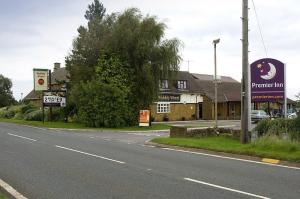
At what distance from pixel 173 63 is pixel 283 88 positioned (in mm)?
25086

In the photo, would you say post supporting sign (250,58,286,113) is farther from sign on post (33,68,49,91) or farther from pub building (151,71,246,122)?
pub building (151,71,246,122)

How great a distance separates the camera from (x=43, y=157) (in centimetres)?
1706

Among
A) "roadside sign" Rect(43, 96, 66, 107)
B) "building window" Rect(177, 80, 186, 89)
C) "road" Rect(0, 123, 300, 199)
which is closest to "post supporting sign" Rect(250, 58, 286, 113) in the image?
"road" Rect(0, 123, 300, 199)

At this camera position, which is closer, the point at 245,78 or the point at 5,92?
the point at 245,78

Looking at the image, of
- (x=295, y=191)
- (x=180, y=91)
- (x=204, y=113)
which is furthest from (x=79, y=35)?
(x=295, y=191)

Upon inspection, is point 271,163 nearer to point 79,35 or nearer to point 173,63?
point 173,63

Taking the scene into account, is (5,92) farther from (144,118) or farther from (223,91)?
(144,118)

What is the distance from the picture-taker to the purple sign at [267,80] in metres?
23.0

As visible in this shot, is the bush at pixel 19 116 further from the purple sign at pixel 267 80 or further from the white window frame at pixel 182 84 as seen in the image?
the purple sign at pixel 267 80

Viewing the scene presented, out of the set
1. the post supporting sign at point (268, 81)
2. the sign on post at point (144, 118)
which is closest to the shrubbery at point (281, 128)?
the post supporting sign at point (268, 81)

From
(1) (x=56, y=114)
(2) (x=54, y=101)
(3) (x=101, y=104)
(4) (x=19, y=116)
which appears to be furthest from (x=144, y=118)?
(4) (x=19, y=116)

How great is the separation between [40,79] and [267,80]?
1212 inches

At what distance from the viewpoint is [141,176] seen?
41.3 ft

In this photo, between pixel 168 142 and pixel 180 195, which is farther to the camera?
pixel 168 142
